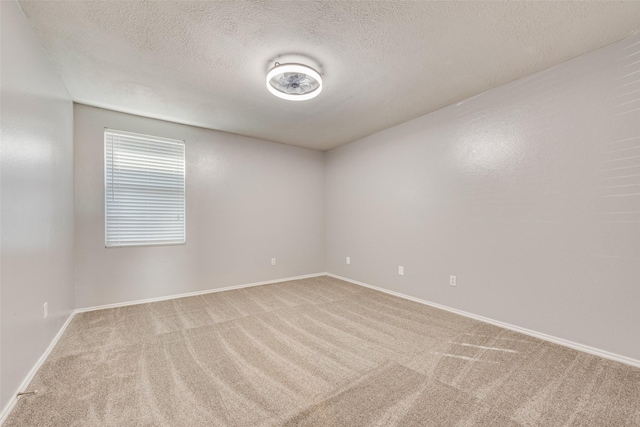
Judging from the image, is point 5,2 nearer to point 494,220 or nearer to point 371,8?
point 371,8

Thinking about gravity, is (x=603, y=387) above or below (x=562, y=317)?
below

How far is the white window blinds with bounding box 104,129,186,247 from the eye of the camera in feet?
11.2

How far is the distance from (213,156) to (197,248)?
1.44 metres

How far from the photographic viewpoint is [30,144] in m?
1.91

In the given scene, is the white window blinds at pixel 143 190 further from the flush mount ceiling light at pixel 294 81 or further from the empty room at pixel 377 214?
the flush mount ceiling light at pixel 294 81

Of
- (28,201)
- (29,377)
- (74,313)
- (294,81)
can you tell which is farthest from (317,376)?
(74,313)

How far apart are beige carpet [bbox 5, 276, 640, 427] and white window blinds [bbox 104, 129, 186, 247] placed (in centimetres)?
109

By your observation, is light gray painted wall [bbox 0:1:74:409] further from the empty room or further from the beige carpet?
the beige carpet

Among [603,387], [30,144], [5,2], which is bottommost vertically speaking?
[603,387]

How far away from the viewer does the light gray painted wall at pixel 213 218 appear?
3.26 metres

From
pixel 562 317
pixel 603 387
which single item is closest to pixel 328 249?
pixel 562 317

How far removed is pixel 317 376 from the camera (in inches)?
75.5

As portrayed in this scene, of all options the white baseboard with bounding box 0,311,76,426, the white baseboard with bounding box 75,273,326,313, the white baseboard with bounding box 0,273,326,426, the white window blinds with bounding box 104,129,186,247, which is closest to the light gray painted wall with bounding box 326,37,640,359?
the white baseboard with bounding box 75,273,326,313

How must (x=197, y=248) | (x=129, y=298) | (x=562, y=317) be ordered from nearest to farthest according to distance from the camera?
(x=562, y=317), (x=129, y=298), (x=197, y=248)
